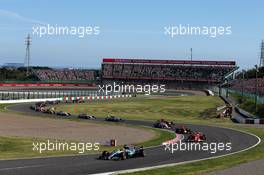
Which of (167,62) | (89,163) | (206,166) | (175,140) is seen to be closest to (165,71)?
(167,62)

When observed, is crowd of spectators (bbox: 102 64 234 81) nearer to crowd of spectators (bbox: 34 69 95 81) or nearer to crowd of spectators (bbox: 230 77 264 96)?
crowd of spectators (bbox: 34 69 95 81)

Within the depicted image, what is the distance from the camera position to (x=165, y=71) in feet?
554

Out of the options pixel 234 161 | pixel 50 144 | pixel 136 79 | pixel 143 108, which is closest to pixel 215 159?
pixel 234 161

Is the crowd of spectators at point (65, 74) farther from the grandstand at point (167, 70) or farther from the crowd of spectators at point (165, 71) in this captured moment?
the crowd of spectators at point (165, 71)

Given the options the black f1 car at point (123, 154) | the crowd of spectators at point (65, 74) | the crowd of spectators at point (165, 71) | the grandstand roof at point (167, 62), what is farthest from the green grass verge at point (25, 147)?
the crowd of spectators at point (65, 74)

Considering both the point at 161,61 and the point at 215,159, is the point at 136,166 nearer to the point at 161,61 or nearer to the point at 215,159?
the point at 215,159

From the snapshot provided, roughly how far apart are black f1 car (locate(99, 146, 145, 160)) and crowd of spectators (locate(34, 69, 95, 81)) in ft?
474

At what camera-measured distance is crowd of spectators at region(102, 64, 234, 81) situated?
165 metres

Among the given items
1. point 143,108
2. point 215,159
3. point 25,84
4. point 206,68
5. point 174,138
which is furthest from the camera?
point 206,68

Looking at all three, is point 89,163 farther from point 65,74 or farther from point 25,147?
point 65,74

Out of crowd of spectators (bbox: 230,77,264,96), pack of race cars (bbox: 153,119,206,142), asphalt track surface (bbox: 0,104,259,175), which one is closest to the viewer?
asphalt track surface (bbox: 0,104,259,175)

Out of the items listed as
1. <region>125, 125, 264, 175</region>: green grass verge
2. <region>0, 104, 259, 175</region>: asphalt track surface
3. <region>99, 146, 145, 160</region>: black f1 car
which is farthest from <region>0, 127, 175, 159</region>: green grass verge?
<region>125, 125, 264, 175</region>: green grass verge

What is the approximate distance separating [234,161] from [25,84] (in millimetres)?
114710

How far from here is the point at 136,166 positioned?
26.4 m
